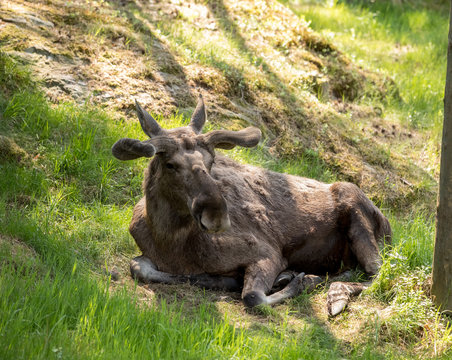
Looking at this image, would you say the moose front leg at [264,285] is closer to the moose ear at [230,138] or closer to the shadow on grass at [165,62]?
the moose ear at [230,138]

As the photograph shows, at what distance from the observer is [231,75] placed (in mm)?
10750

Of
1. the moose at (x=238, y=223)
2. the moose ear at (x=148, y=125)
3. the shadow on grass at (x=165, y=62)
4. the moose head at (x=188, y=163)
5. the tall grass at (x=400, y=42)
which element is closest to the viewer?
the moose head at (x=188, y=163)

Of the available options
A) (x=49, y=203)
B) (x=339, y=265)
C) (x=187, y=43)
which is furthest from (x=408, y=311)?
(x=187, y=43)

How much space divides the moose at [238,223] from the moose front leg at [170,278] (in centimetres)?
1

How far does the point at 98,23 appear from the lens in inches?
414

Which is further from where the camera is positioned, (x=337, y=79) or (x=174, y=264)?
(x=337, y=79)

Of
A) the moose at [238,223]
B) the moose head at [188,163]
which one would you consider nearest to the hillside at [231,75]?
the moose at [238,223]

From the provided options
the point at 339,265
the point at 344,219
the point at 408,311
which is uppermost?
the point at 408,311

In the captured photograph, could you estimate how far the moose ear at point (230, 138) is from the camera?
6582mm

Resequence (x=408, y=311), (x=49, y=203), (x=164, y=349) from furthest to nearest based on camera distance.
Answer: (x=49, y=203) < (x=408, y=311) < (x=164, y=349)

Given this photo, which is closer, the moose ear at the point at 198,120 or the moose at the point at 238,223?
the moose at the point at 238,223

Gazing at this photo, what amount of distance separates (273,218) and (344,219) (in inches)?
40.3

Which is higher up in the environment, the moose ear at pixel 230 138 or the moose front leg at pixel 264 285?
the moose ear at pixel 230 138

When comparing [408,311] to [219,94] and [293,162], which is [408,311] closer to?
[293,162]
